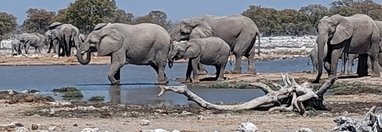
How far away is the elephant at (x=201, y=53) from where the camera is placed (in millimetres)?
30125

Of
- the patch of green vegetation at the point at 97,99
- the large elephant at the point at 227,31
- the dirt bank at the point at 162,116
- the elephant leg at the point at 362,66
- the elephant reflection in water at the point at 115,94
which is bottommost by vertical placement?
the elephant reflection in water at the point at 115,94

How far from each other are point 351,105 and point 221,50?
11.9m

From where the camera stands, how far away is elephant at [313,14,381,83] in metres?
28.6

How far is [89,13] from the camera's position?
7844 centimetres

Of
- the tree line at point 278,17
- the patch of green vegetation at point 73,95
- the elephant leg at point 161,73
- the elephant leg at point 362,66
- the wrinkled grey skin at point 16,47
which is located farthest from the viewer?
the tree line at point 278,17

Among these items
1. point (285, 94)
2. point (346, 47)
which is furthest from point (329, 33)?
point (285, 94)

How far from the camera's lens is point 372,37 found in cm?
3003

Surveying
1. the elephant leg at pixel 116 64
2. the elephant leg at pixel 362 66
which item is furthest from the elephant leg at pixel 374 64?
the elephant leg at pixel 116 64

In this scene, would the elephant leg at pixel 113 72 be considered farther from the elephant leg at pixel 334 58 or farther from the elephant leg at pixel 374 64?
the elephant leg at pixel 374 64

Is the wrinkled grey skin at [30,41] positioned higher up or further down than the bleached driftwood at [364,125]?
further down

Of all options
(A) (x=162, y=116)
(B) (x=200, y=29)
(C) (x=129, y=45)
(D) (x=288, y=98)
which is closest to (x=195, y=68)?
(C) (x=129, y=45)

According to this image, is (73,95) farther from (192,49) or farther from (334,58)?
(334,58)

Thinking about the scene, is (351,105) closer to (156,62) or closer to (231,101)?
(231,101)

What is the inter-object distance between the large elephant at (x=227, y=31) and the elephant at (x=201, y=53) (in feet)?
10.5
